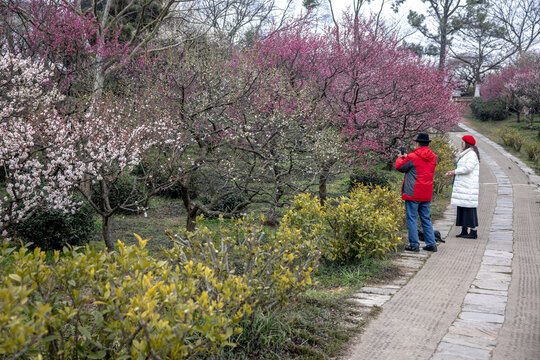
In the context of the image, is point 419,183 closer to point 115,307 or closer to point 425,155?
point 425,155

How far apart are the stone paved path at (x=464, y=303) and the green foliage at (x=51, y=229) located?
4.40 meters

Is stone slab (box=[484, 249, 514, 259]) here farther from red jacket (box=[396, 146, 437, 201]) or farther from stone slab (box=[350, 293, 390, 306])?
stone slab (box=[350, 293, 390, 306])

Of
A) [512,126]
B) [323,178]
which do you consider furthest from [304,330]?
[512,126]

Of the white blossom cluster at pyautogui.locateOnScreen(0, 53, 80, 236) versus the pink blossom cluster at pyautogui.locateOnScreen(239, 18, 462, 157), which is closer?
the white blossom cluster at pyautogui.locateOnScreen(0, 53, 80, 236)

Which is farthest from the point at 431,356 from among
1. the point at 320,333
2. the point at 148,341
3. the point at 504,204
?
the point at 504,204

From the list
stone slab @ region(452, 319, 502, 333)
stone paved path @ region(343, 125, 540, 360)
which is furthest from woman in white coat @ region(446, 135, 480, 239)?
stone slab @ region(452, 319, 502, 333)

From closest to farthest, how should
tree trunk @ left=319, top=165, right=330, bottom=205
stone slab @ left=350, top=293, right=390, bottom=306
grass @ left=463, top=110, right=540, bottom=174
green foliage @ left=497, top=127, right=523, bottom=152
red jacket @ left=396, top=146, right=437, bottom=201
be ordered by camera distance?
1. stone slab @ left=350, top=293, right=390, bottom=306
2. red jacket @ left=396, top=146, right=437, bottom=201
3. tree trunk @ left=319, top=165, right=330, bottom=205
4. grass @ left=463, top=110, right=540, bottom=174
5. green foliage @ left=497, top=127, right=523, bottom=152

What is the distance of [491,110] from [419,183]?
29324 mm

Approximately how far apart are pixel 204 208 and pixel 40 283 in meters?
4.93

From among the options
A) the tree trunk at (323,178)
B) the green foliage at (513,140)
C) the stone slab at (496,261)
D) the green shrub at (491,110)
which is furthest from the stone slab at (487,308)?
the green shrub at (491,110)

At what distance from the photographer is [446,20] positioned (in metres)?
33.0

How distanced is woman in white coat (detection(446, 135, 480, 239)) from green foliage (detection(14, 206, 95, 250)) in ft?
19.3

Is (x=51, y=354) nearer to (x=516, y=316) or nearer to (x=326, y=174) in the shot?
(x=516, y=316)

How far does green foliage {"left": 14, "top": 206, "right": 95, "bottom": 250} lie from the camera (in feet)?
21.1
